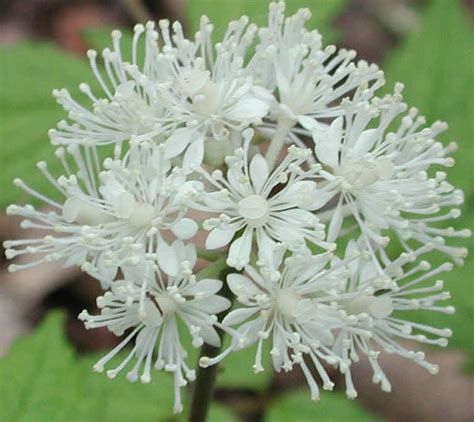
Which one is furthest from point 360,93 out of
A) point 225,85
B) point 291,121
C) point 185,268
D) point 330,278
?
point 185,268

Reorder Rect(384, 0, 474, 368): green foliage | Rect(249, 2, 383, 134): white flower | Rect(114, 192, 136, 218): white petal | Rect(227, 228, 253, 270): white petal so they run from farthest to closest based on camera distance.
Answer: Rect(384, 0, 474, 368): green foliage < Rect(249, 2, 383, 134): white flower < Rect(114, 192, 136, 218): white petal < Rect(227, 228, 253, 270): white petal

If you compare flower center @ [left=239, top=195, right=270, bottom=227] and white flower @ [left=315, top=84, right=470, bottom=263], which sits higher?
white flower @ [left=315, top=84, right=470, bottom=263]

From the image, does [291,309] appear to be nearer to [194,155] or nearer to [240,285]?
[240,285]

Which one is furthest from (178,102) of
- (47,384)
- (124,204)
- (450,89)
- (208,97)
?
(450,89)

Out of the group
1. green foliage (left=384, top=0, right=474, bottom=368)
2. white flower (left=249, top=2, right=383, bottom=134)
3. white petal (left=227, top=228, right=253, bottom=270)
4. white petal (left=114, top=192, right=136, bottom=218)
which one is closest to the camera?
white petal (left=227, top=228, right=253, bottom=270)

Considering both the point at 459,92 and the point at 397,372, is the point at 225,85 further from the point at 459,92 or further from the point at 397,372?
the point at 397,372

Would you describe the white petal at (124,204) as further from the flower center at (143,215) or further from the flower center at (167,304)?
the flower center at (167,304)

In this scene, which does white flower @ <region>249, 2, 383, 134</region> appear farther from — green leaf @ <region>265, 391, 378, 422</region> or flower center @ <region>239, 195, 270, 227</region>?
green leaf @ <region>265, 391, 378, 422</region>

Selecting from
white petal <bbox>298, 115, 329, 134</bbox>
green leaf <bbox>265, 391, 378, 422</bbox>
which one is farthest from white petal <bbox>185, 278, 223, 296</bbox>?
green leaf <bbox>265, 391, 378, 422</bbox>
